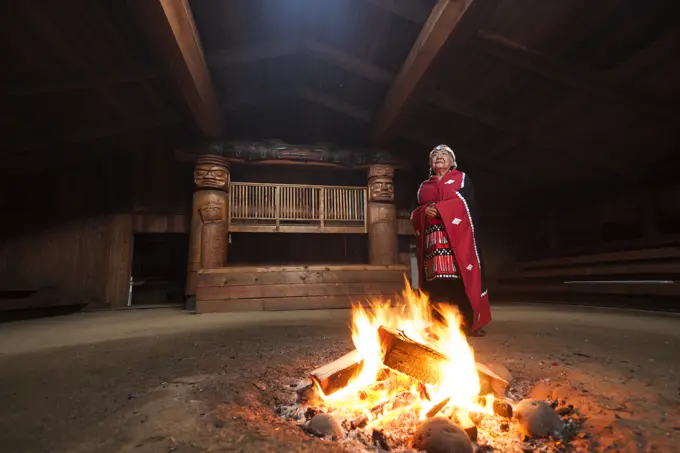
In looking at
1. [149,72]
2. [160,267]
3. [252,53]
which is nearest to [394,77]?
[252,53]

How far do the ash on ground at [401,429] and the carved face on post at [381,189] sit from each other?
5.35 meters

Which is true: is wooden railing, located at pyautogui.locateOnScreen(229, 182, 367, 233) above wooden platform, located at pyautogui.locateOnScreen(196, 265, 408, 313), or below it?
above

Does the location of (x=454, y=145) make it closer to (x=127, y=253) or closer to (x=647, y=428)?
(x=647, y=428)

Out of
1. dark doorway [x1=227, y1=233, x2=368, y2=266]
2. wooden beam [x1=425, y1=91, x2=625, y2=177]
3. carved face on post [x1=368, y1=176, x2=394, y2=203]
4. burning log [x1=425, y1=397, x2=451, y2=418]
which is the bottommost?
burning log [x1=425, y1=397, x2=451, y2=418]

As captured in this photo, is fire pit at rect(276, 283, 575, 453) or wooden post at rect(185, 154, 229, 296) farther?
wooden post at rect(185, 154, 229, 296)

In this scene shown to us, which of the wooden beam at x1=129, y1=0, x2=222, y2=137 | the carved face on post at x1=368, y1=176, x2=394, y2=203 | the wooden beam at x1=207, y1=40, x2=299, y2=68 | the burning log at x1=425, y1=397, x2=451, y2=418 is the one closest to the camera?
the burning log at x1=425, y1=397, x2=451, y2=418

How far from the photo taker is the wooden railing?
22.9 feet

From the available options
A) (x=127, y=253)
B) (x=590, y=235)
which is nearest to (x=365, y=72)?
(x=127, y=253)

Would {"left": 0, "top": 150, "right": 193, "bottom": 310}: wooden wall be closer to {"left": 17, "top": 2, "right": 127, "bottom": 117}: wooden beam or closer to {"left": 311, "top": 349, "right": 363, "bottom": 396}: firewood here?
{"left": 17, "top": 2, "right": 127, "bottom": 117}: wooden beam

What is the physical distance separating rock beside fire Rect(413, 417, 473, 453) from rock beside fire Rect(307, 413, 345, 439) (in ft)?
1.06

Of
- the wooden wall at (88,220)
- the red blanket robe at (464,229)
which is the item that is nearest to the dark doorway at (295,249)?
the wooden wall at (88,220)

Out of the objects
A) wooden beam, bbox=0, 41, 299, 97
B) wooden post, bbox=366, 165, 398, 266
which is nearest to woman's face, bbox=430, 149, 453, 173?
wooden post, bbox=366, 165, 398, 266

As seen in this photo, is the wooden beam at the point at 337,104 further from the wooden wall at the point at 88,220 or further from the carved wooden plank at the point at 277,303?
the carved wooden plank at the point at 277,303

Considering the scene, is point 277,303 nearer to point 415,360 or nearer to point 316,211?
point 316,211
